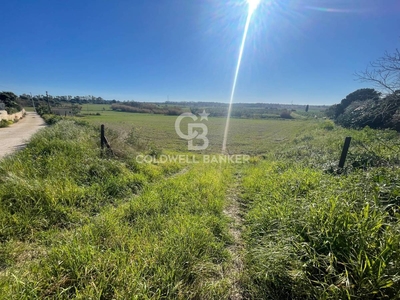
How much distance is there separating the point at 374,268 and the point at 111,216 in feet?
11.4

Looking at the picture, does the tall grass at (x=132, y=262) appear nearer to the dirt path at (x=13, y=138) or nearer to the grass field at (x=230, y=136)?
the dirt path at (x=13, y=138)

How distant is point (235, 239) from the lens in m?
2.90

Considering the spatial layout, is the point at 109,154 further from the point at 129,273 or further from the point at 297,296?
the point at 297,296

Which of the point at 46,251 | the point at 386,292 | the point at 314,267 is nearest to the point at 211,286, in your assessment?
the point at 314,267

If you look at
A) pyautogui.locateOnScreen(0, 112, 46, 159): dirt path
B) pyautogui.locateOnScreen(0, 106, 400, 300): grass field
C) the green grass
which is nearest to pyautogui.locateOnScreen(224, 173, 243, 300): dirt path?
pyautogui.locateOnScreen(0, 106, 400, 300): grass field

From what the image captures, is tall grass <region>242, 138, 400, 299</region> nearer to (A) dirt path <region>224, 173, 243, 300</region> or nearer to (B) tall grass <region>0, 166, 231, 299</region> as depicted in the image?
(A) dirt path <region>224, 173, 243, 300</region>

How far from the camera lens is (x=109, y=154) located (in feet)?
19.8

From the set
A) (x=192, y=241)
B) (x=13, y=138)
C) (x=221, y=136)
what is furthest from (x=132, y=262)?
(x=221, y=136)

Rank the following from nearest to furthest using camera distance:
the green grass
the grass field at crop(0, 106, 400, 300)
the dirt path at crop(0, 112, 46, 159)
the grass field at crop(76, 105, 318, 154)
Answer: the grass field at crop(0, 106, 400, 300) → the dirt path at crop(0, 112, 46, 159) → the green grass → the grass field at crop(76, 105, 318, 154)

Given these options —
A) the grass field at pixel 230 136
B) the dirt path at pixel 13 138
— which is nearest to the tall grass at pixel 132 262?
the dirt path at pixel 13 138

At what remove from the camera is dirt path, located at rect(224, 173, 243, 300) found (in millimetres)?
2018

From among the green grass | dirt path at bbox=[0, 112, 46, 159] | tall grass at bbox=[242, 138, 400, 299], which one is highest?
tall grass at bbox=[242, 138, 400, 299]

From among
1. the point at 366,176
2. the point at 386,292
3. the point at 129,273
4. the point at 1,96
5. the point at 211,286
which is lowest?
the point at 211,286

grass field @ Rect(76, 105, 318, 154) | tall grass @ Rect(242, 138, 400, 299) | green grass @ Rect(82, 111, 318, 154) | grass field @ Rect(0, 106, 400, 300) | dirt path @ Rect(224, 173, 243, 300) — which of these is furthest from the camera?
grass field @ Rect(76, 105, 318, 154)
